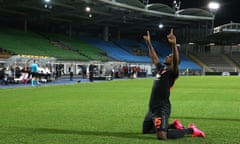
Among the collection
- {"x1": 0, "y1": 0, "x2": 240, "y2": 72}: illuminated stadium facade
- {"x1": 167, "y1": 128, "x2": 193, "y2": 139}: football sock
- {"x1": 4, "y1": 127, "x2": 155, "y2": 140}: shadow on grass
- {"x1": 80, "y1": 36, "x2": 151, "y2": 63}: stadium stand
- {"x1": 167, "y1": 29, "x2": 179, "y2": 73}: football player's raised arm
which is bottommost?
{"x1": 4, "y1": 127, "x2": 155, "y2": 140}: shadow on grass

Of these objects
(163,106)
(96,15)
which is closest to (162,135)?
(163,106)

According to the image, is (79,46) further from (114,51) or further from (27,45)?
(27,45)

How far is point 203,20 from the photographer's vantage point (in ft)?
233

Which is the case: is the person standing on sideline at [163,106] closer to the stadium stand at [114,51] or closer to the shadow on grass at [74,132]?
the shadow on grass at [74,132]

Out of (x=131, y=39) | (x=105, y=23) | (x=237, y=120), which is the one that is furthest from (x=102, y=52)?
(x=237, y=120)

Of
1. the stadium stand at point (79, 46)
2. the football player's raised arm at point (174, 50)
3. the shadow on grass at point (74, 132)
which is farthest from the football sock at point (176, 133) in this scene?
the stadium stand at point (79, 46)

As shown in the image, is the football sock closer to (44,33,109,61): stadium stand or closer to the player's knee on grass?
the player's knee on grass

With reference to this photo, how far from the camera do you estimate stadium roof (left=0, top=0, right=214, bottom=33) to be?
167 feet

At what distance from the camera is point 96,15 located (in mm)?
59875

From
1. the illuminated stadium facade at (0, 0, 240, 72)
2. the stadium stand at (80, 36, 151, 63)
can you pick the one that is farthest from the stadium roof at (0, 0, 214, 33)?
the stadium stand at (80, 36, 151, 63)

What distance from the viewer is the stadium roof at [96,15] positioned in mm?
50750

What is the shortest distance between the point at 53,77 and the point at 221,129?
31.5m

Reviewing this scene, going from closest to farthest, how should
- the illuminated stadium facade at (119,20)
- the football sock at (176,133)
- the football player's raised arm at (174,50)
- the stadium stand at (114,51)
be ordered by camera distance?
the football player's raised arm at (174,50) < the football sock at (176,133) < the illuminated stadium facade at (119,20) < the stadium stand at (114,51)

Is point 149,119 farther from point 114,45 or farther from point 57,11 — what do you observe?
point 114,45
